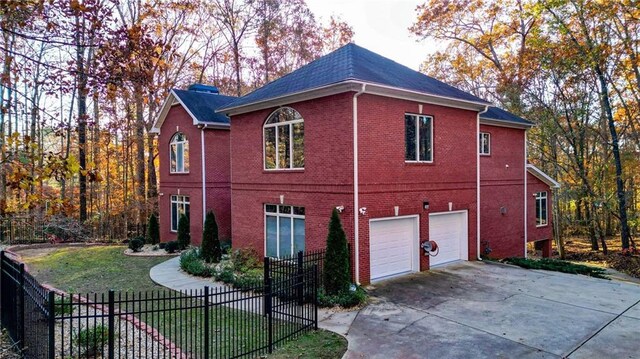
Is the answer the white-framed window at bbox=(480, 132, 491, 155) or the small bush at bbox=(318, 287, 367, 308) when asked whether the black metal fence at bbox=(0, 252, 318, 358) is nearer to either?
the small bush at bbox=(318, 287, 367, 308)

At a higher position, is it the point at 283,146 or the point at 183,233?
the point at 283,146

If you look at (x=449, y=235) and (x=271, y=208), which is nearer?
(x=271, y=208)

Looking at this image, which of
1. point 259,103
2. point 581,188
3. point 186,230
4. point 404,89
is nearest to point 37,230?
point 186,230

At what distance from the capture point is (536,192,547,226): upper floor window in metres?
20.8

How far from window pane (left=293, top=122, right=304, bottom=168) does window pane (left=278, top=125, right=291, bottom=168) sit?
11.6 inches

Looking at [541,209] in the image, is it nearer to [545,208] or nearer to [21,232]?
[545,208]

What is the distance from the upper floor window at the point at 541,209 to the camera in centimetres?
2083

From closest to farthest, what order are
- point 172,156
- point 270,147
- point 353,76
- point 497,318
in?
point 497,318, point 353,76, point 270,147, point 172,156

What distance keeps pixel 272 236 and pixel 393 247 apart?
4.14 m

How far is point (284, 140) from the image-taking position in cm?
1326

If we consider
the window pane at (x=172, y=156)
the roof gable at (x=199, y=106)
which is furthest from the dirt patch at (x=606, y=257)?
the window pane at (x=172, y=156)

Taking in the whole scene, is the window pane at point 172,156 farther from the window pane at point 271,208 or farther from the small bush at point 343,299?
the small bush at point 343,299

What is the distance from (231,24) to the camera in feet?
96.2

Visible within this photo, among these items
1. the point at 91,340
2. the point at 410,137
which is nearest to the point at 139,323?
the point at 91,340
